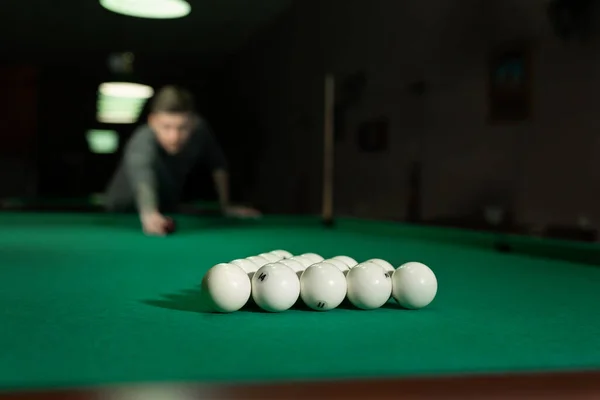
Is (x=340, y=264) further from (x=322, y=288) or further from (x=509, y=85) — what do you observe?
(x=509, y=85)

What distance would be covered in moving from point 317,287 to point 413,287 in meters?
0.19

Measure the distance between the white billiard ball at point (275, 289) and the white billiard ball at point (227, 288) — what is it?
2 centimetres

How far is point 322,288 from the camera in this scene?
1180 mm

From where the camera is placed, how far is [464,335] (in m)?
0.98

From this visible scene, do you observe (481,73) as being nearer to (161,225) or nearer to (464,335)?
(161,225)

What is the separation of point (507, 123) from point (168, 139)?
7.74 ft

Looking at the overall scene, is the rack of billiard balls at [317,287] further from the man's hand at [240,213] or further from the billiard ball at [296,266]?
the man's hand at [240,213]

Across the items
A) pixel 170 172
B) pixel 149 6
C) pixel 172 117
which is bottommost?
pixel 170 172

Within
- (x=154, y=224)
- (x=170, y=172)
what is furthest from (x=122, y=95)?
(x=154, y=224)

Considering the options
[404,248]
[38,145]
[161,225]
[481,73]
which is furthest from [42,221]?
[38,145]

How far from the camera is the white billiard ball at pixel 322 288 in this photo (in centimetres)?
118

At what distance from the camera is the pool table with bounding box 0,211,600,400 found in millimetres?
683

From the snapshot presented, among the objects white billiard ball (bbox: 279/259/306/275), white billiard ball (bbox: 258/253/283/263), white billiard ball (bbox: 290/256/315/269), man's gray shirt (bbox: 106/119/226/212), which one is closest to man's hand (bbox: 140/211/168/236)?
man's gray shirt (bbox: 106/119/226/212)

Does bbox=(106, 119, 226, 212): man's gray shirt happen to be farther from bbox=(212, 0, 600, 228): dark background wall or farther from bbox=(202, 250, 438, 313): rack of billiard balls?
bbox=(202, 250, 438, 313): rack of billiard balls
